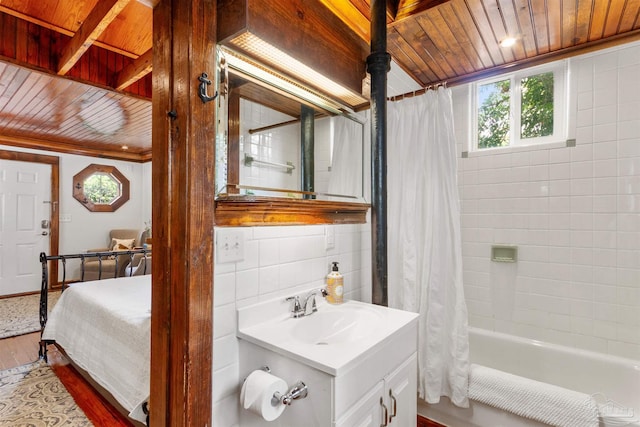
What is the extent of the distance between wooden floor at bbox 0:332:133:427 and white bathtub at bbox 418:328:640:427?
6.30ft

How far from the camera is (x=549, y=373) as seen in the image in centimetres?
205

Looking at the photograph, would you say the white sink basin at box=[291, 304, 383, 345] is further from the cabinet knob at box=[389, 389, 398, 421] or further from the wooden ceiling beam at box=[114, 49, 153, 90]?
the wooden ceiling beam at box=[114, 49, 153, 90]

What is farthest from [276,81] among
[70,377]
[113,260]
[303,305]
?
[113,260]

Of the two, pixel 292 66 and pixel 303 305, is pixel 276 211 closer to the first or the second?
pixel 303 305

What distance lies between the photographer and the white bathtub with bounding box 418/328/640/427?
64.8 inches

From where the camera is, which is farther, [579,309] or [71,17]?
[579,309]

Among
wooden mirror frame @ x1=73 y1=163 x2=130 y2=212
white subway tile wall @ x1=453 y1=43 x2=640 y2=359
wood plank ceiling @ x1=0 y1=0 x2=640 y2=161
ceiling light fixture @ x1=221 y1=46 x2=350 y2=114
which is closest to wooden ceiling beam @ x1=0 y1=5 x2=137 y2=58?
wood plank ceiling @ x1=0 y1=0 x2=640 y2=161

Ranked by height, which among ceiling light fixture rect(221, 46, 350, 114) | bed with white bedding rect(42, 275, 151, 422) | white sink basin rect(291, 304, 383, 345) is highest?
ceiling light fixture rect(221, 46, 350, 114)

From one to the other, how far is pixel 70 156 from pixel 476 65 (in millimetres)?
5740

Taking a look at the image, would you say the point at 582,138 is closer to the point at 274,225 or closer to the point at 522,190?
the point at 522,190

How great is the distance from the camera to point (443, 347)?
5.99 feet

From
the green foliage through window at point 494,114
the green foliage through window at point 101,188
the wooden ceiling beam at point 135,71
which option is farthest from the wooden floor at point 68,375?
the green foliage through window at point 494,114

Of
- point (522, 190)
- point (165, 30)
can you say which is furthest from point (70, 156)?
point (522, 190)

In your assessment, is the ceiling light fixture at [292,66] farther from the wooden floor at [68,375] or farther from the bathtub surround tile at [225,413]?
the wooden floor at [68,375]
